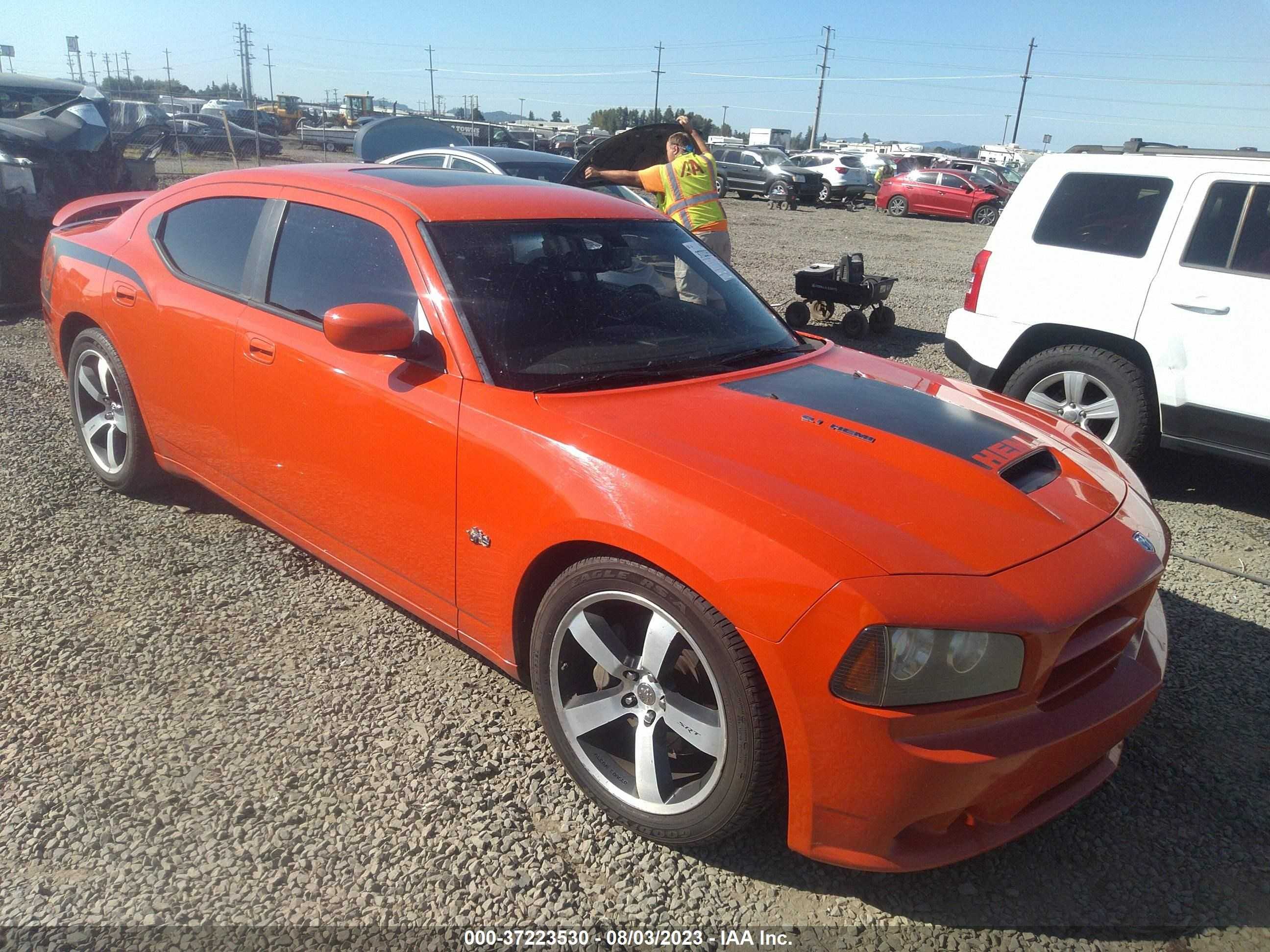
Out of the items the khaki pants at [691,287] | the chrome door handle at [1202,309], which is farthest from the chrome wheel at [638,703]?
the chrome door handle at [1202,309]

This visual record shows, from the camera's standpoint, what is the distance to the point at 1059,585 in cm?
207

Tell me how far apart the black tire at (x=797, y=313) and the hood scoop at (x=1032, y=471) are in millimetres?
6350

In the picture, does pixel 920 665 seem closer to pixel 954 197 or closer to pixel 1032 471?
pixel 1032 471

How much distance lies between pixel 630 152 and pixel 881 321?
3409mm

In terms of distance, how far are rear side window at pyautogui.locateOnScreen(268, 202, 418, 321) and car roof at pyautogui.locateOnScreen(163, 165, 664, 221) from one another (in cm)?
11

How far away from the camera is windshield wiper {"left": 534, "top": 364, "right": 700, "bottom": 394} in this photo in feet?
8.64

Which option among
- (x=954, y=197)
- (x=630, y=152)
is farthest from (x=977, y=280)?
(x=954, y=197)

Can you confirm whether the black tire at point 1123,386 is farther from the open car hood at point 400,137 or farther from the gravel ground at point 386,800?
the open car hood at point 400,137

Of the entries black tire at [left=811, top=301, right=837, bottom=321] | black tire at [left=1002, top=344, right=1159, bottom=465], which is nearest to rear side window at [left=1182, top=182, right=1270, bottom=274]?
black tire at [left=1002, top=344, right=1159, bottom=465]

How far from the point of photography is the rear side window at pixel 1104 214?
500 centimetres

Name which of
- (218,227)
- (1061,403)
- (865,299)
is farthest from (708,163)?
(218,227)

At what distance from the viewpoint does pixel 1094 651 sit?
2.23 meters

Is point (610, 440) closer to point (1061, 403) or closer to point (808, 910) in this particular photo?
point (808, 910)

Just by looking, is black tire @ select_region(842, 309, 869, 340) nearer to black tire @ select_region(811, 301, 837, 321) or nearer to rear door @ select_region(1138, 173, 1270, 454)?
black tire @ select_region(811, 301, 837, 321)
